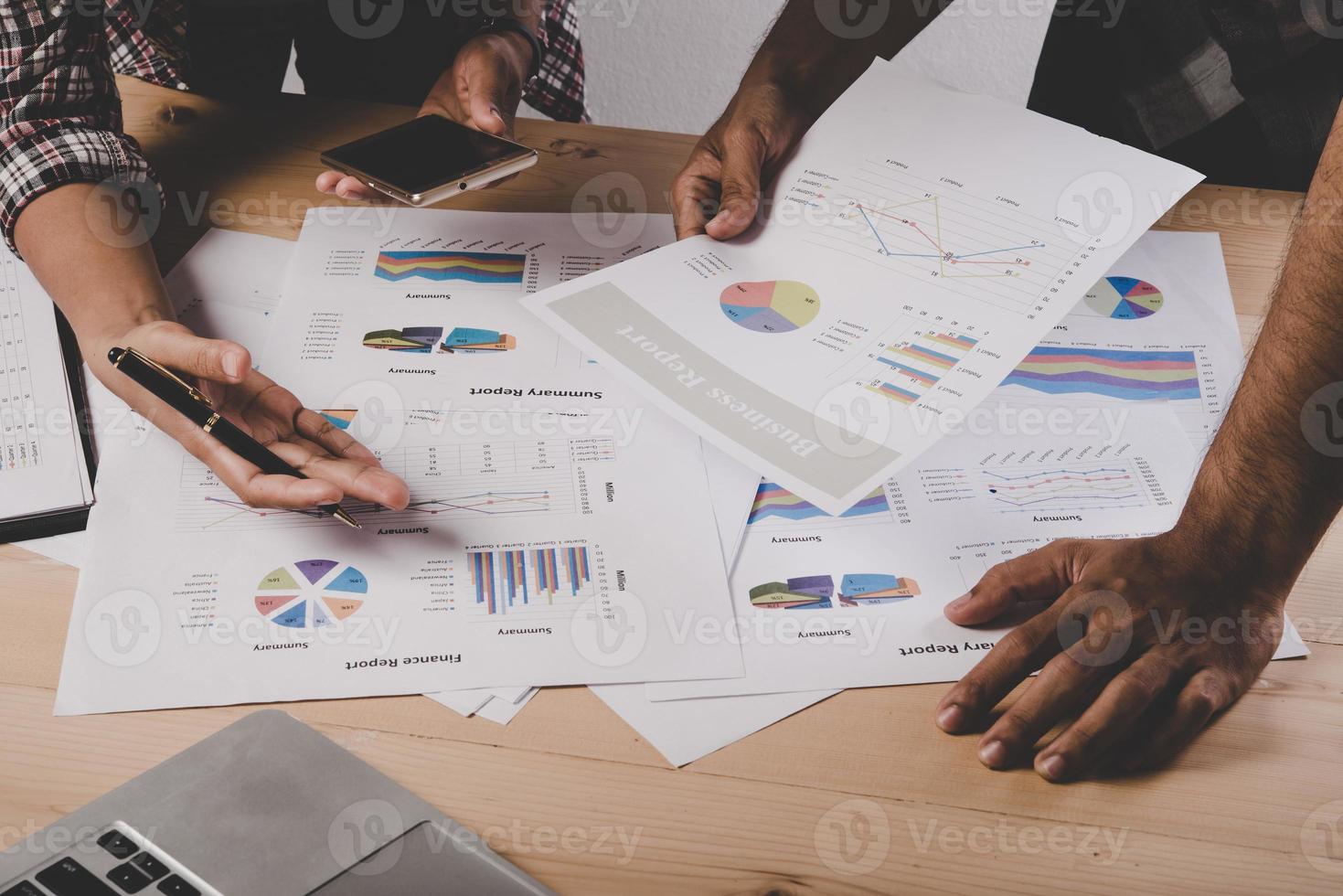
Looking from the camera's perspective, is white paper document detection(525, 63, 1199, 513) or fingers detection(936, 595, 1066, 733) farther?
white paper document detection(525, 63, 1199, 513)

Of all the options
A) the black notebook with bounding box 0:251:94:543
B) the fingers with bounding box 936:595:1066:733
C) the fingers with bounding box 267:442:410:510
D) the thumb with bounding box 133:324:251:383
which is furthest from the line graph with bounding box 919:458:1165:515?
the black notebook with bounding box 0:251:94:543

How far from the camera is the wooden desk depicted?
1.63ft

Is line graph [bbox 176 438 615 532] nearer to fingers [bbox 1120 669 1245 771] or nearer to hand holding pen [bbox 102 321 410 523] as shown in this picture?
hand holding pen [bbox 102 321 410 523]

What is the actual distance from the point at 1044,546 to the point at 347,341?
547mm

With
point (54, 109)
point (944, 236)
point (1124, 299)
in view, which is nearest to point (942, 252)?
point (944, 236)

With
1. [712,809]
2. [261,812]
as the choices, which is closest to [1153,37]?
[712,809]

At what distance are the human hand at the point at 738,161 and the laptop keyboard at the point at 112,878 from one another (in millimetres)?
597

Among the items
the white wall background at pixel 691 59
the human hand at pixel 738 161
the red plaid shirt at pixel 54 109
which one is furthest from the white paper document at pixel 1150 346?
the white wall background at pixel 691 59

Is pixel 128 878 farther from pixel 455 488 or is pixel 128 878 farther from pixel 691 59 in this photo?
pixel 691 59

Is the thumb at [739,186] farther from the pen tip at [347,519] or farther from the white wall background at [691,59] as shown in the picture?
the white wall background at [691,59]

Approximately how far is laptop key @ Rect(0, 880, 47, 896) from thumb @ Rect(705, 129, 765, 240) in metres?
0.63

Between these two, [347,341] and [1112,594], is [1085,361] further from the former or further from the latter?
[347,341]

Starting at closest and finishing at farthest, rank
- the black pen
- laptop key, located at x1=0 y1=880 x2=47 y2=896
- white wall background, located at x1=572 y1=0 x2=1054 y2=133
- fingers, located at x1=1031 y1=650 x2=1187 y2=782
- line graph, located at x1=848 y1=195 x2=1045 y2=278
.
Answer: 1. laptop key, located at x1=0 y1=880 x2=47 y2=896
2. fingers, located at x1=1031 y1=650 x2=1187 y2=782
3. the black pen
4. line graph, located at x1=848 y1=195 x2=1045 y2=278
5. white wall background, located at x1=572 y1=0 x2=1054 y2=133

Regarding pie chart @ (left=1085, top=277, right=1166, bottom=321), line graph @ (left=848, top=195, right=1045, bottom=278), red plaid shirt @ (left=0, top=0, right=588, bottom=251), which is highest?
red plaid shirt @ (left=0, top=0, right=588, bottom=251)
